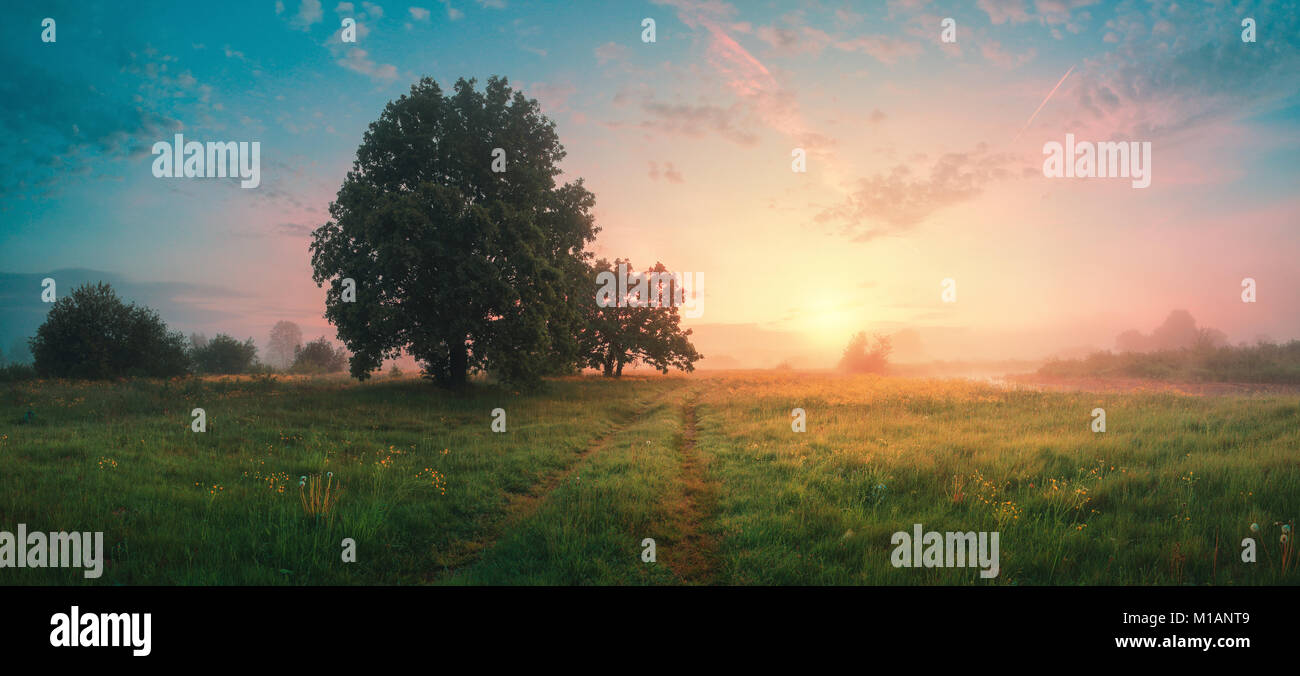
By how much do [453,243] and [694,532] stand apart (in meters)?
18.3

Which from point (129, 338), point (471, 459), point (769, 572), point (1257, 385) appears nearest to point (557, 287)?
point (471, 459)

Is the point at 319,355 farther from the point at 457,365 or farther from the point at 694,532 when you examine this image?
the point at 694,532

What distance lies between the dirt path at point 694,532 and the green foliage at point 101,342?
144 feet

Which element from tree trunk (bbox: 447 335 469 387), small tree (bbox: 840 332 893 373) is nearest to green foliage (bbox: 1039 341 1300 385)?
small tree (bbox: 840 332 893 373)

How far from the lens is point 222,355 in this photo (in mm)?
54312

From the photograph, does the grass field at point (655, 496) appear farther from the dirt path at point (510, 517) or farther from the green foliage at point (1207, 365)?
the green foliage at point (1207, 365)

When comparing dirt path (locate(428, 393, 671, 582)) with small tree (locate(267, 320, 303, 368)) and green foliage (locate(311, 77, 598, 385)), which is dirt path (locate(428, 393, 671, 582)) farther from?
small tree (locate(267, 320, 303, 368))

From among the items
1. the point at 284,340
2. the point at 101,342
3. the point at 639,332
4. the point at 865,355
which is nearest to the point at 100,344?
the point at 101,342

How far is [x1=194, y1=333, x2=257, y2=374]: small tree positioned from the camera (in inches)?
2121

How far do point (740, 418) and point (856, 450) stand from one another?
24.1 ft

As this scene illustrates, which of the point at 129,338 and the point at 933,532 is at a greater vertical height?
the point at 129,338

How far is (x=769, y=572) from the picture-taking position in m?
6.13

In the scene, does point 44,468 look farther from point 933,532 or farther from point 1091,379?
point 1091,379

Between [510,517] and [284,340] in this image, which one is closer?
[510,517]
